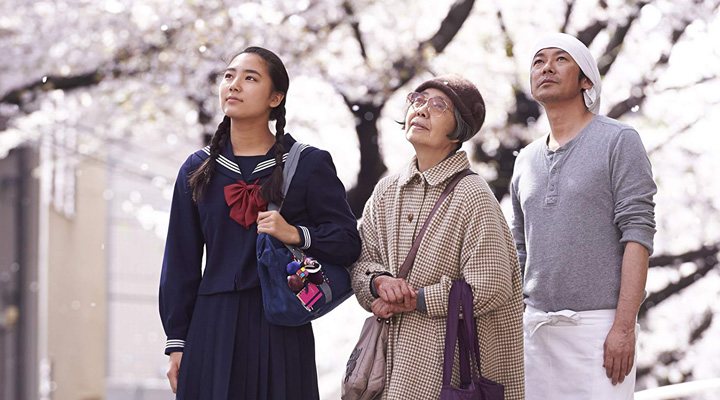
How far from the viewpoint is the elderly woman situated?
243 cm

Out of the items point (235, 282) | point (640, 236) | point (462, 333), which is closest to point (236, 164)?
point (235, 282)

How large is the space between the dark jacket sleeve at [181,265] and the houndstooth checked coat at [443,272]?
A: 15.9 inches

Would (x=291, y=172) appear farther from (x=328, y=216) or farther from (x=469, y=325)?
(x=469, y=325)

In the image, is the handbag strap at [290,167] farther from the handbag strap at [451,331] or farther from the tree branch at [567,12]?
the tree branch at [567,12]

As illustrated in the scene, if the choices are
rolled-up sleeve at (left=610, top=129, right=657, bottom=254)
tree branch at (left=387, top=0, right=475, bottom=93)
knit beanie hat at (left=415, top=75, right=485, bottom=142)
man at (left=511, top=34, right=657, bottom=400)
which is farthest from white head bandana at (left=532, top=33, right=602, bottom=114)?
tree branch at (left=387, top=0, right=475, bottom=93)

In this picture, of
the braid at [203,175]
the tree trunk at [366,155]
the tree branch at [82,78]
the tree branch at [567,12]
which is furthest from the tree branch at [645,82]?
the braid at [203,175]

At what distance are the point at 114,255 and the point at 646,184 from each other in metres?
11.2

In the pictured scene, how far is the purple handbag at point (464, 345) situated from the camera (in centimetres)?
238

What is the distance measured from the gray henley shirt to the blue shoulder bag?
64 cm

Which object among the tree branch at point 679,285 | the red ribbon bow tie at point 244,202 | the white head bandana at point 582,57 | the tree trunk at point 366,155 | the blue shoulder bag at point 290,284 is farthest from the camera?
the tree branch at point 679,285

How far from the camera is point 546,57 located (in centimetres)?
276

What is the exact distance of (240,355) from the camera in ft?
7.96

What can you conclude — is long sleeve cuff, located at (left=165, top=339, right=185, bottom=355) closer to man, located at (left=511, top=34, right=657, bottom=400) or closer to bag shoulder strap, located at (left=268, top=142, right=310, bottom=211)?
bag shoulder strap, located at (left=268, top=142, right=310, bottom=211)

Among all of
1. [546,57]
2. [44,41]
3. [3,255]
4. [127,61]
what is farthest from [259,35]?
[3,255]
